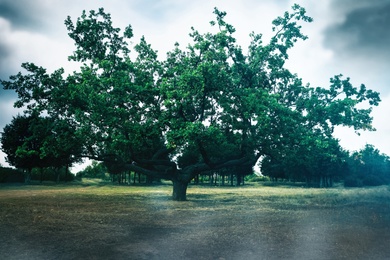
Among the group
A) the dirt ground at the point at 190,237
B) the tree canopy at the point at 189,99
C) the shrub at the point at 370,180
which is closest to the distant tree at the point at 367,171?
the shrub at the point at 370,180

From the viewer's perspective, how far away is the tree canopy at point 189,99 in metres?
22.2

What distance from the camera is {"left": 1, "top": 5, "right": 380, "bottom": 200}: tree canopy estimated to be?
22.2 metres

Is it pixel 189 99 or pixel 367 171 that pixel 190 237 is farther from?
pixel 367 171

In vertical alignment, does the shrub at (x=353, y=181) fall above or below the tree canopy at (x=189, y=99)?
below

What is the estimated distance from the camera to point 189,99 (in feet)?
76.0

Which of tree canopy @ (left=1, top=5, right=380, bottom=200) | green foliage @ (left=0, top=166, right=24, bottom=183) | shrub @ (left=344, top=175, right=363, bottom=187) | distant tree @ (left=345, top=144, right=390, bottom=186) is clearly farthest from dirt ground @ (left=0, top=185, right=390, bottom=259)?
distant tree @ (left=345, top=144, right=390, bottom=186)

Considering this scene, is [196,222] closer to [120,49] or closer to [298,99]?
[298,99]

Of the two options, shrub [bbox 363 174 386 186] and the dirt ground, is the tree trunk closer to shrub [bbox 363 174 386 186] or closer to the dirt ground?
the dirt ground

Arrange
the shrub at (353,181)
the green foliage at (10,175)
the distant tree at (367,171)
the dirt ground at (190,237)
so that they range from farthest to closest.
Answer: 1. the distant tree at (367,171)
2. the shrub at (353,181)
3. the green foliage at (10,175)
4. the dirt ground at (190,237)

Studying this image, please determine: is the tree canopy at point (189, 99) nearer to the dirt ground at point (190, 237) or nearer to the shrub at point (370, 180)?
the dirt ground at point (190, 237)

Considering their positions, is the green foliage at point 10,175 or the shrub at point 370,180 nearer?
the green foliage at point 10,175

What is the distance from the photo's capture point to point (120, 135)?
22125 mm

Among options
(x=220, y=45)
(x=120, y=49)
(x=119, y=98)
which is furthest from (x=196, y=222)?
(x=120, y=49)

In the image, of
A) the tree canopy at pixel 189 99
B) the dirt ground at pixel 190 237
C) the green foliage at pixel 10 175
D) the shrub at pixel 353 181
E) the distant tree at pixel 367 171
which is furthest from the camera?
the distant tree at pixel 367 171
